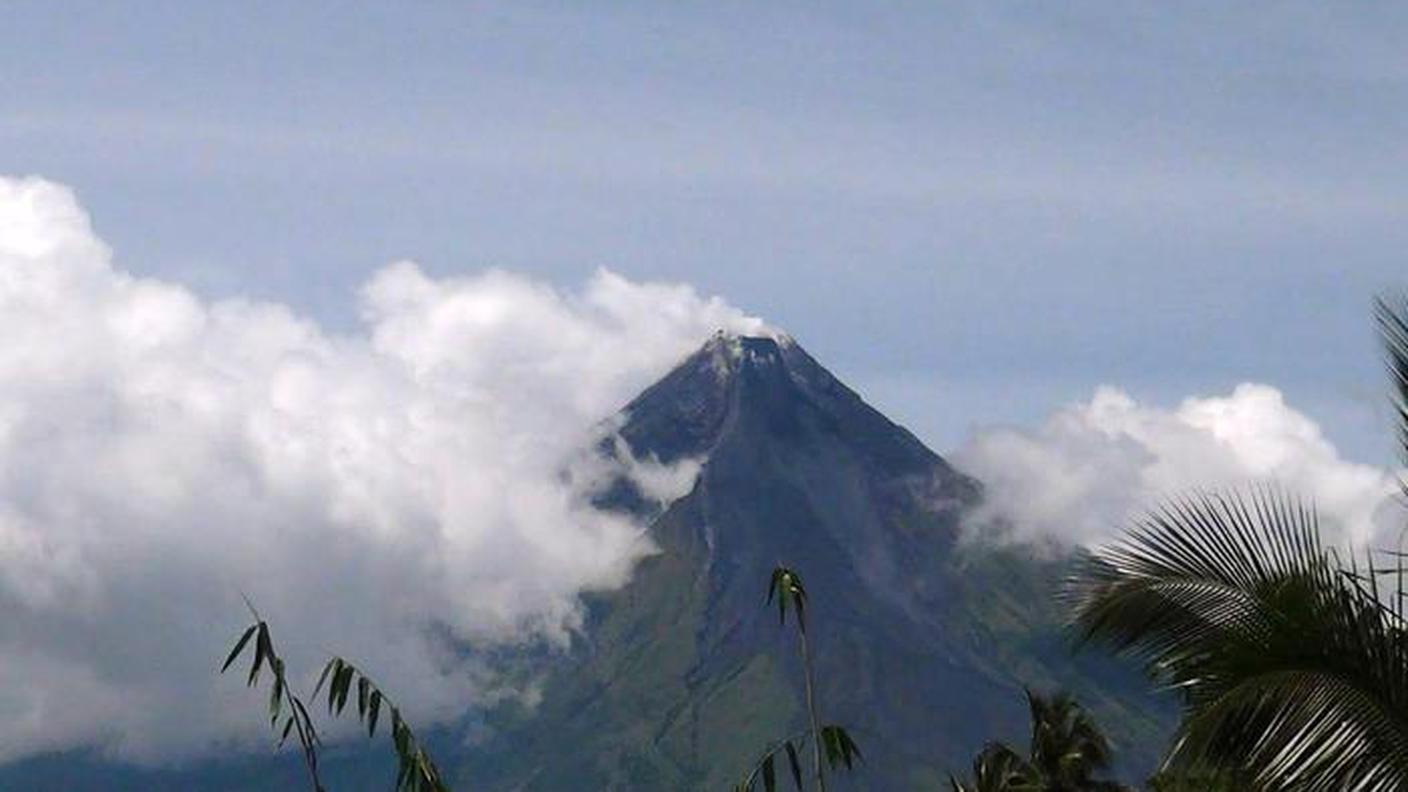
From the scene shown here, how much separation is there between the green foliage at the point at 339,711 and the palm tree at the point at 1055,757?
56.1m

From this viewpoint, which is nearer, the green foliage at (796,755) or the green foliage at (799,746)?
the green foliage at (796,755)

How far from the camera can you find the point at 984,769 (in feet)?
233

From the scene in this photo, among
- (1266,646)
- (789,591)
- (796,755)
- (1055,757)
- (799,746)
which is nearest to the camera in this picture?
(1266,646)

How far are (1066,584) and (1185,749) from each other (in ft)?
6.99

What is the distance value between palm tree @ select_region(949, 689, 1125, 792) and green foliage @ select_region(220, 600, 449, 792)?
56.1 m

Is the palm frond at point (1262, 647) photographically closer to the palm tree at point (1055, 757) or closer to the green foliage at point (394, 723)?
the green foliage at point (394, 723)

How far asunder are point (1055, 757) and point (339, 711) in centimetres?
6441

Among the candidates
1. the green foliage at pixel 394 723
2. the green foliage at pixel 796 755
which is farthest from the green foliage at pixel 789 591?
the green foliage at pixel 394 723

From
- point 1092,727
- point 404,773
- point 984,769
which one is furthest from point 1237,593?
point 1092,727

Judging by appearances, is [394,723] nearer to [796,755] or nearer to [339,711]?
[339,711]

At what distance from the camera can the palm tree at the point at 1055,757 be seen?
245 feet

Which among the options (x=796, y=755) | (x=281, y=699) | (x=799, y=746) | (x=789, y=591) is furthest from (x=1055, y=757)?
(x=281, y=699)

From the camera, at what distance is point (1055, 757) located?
77625mm

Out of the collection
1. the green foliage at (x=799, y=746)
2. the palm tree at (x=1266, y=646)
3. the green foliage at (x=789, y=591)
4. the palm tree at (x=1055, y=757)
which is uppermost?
the palm tree at (x=1055, y=757)
